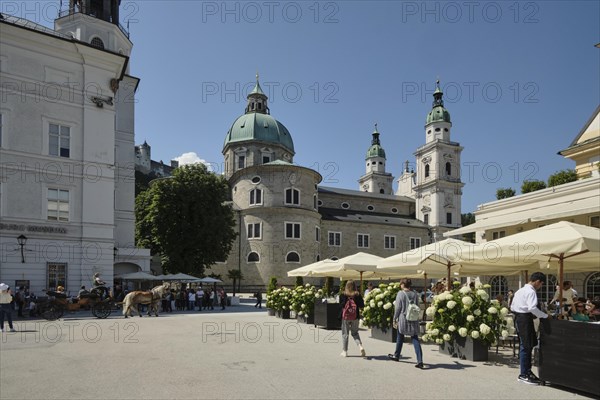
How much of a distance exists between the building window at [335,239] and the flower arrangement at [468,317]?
52.9 metres

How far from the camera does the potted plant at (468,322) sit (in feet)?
32.9

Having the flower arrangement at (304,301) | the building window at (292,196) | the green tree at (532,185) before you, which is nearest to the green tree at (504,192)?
the green tree at (532,185)

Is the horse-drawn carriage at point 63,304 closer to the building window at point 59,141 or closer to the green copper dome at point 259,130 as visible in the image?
the building window at point 59,141

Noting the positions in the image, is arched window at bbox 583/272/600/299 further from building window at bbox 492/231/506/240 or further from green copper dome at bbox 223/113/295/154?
green copper dome at bbox 223/113/295/154

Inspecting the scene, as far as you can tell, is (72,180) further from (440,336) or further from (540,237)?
(540,237)

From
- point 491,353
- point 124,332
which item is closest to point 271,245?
point 124,332

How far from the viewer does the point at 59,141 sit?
2502 centimetres

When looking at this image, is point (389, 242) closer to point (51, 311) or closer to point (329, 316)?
point (329, 316)

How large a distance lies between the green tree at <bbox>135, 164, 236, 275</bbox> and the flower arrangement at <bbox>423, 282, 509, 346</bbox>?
29.4 metres

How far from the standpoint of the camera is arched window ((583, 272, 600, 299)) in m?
20.4

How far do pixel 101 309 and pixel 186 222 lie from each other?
694 inches

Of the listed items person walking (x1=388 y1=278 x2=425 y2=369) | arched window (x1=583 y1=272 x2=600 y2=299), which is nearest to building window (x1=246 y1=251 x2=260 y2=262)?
arched window (x1=583 y1=272 x2=600 y2=299)

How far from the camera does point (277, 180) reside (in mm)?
57156

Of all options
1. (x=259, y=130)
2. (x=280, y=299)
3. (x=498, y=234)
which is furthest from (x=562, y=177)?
(x=259, y=130)
